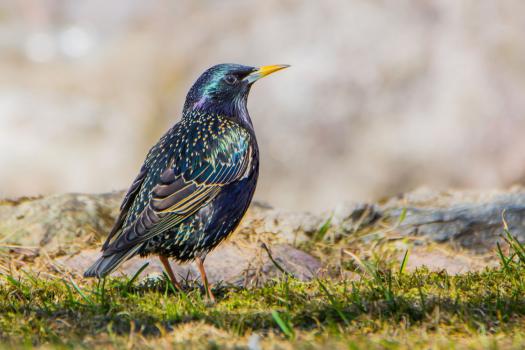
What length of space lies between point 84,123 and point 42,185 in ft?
3.08

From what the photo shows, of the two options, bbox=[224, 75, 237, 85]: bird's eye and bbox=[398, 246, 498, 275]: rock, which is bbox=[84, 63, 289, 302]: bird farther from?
bbox=[398, 246, 498, 275]: rock

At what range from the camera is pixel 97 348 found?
3486mm

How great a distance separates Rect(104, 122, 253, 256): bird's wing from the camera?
4820mm

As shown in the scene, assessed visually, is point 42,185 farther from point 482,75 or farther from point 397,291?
point 397,291

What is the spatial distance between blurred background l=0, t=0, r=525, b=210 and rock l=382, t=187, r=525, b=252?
8.30 ft

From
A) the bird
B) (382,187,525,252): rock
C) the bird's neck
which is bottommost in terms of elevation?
(382,187,525,252): rock

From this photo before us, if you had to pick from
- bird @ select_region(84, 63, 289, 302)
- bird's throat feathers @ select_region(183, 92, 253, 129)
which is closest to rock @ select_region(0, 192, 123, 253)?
bird @ select_region(84, 63, 289, 302)

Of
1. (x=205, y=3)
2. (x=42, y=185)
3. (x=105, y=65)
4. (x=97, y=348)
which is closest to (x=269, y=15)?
(x=205, y=3)

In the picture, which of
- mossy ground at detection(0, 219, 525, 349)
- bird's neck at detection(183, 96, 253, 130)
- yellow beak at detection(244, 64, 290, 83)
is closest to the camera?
mossy ground at detection(0, 219, 525, 349)

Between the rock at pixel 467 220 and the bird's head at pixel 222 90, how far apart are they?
1.56 m

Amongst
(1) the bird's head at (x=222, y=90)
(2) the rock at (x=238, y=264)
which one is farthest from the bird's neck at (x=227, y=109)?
(2) the rock at (x=238, y=264)

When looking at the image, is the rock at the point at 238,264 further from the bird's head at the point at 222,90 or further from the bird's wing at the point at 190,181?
the bird's head at the point at 222,90

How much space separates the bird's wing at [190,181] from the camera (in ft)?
15.8

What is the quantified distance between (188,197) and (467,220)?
2.41 m
